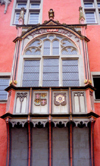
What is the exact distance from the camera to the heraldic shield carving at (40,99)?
377 inches

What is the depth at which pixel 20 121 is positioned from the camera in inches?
358

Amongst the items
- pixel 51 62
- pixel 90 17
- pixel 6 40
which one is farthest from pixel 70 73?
pixel 90 17

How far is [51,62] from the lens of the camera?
11469mm

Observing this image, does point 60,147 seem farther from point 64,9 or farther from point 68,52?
point 64,9

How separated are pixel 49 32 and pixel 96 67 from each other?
3.15 metres

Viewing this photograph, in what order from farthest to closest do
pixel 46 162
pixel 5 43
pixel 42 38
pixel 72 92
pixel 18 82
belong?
pixel 5 43 → pixel 42 38 → pixel 18 82 → pixel 72 92 → pixel 46 162

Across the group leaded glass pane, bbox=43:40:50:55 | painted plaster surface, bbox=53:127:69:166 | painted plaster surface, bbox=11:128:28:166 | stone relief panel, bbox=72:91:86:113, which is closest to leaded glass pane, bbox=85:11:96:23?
leaded glass pane, bbox=43:40:50:55

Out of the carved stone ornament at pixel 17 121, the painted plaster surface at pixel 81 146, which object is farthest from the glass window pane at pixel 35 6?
the painted plaster surface at pixel 81 146

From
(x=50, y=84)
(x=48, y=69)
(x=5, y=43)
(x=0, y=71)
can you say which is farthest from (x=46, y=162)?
(x=5, y=43)

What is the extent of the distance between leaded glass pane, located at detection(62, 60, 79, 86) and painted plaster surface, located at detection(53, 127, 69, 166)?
2268 mm

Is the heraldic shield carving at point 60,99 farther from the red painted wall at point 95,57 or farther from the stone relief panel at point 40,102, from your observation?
the red painted wall at point 95,57

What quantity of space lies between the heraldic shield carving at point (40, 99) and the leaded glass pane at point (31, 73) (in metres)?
1.02

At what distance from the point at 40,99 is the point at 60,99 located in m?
0.82

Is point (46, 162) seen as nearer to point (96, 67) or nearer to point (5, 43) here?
point (96, 67)
